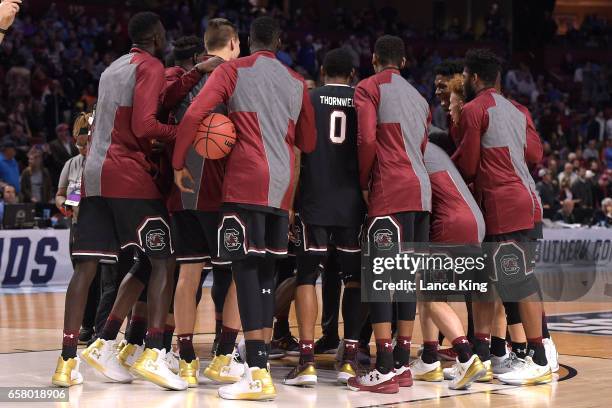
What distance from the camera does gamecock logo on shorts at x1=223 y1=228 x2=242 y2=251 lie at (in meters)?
6.65

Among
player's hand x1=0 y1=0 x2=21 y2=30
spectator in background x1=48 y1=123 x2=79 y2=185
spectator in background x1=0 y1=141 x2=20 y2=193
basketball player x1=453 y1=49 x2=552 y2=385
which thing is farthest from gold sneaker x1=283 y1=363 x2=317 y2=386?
spectator in background x1=0 y1=141 x2=20 y2=193

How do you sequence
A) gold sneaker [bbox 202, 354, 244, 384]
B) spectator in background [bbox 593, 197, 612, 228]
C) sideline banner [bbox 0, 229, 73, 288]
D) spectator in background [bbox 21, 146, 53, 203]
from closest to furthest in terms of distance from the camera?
1. gold sneaker [bbox 202, 354, 244, 384]
2. sideline banner [bbox 0, 229, 73, 288]
3. spectator in background [bbox 21, 146, 53, 203]
4. spectator in background [bbox 593, 197, 612, 228]

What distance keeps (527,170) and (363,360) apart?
191 centimetres

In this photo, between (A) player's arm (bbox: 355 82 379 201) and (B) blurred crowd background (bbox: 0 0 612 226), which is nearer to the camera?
(A) player's arm (bbox: 355 82 379 201)

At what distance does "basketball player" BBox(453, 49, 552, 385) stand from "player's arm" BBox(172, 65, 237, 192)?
68.5 inches

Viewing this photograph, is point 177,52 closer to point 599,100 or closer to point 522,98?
point 522,98

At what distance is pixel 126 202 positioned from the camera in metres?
7.02

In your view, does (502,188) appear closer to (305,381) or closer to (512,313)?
(512,313)

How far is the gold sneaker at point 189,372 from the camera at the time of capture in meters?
7.12

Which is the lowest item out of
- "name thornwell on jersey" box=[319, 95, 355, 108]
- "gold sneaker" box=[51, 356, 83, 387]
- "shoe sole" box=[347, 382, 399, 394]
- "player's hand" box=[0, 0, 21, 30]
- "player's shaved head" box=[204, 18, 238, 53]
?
"shoe sole" box=[347, 382, 399, 394]

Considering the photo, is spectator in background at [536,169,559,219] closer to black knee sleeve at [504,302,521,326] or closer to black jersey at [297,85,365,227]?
black knee sleeve at [504,302,521,326]

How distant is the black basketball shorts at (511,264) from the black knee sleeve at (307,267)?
119cm

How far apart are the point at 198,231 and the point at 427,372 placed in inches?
71.3

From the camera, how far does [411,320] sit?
7238mm
